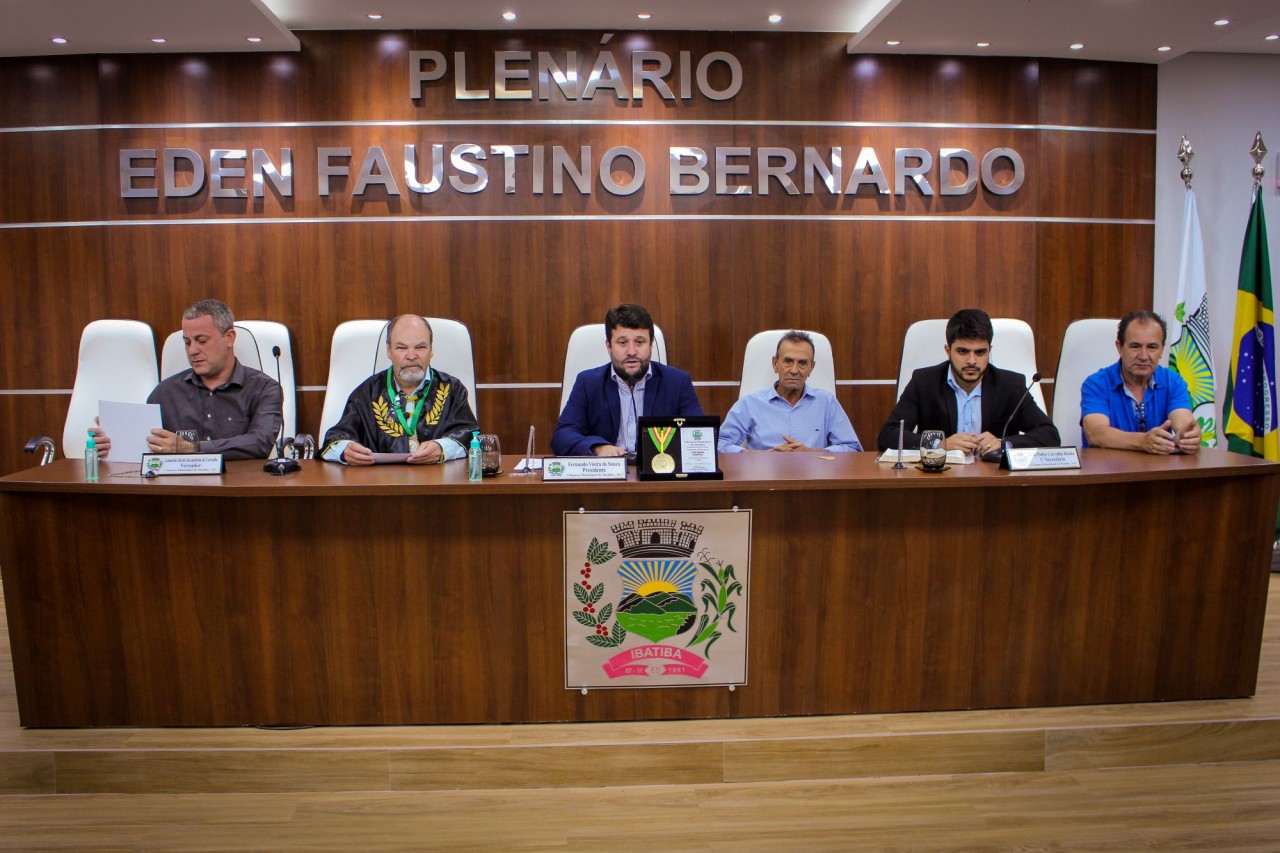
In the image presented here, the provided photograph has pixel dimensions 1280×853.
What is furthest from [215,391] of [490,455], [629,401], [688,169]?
[688,169]

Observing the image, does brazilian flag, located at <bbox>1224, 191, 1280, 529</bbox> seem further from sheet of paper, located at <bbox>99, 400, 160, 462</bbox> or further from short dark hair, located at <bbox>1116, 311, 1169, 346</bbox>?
sheet of paper, located at <bbox>99, 400, 160, 462</bbox>

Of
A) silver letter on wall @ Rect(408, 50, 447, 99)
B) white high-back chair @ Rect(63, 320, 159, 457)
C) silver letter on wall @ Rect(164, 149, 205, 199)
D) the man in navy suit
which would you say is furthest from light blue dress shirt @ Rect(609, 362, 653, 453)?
silver letter on wall @ Rect(164, 149, 205, 199)

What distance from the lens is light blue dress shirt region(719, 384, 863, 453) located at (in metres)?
3.14

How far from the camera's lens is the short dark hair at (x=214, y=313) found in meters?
2.81

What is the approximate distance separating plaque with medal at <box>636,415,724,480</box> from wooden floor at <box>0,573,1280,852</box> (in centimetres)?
65

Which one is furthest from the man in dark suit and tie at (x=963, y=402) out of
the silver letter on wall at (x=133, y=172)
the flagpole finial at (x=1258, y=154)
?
the silver letter on wall at (x=133, y=172)

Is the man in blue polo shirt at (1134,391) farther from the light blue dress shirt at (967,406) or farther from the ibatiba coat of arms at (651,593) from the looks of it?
the ibatiba coat of arms at (651,593)

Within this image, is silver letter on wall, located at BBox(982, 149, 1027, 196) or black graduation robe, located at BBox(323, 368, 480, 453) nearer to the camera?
black graduation robe, located at BBox(323, 368, 480, 453)

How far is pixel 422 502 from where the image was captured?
2.13 m

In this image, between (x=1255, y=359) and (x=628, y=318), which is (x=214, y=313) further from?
(x=1255, y=359)

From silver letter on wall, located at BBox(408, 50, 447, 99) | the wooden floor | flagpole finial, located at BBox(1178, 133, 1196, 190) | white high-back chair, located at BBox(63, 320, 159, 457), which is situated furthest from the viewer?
flagpole finial, located at BBox(1178, 133, 1196, 190)

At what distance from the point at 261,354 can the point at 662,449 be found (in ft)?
7.72

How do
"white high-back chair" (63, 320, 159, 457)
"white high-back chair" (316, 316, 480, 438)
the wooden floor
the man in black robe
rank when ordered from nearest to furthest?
the wooden floor < the man in black robe < "white high-back chair" (316, 316, 480, 438) < "white high-back chair" (63, 320, 159, 457)

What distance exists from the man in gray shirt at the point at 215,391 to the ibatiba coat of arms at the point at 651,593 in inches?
50.0
